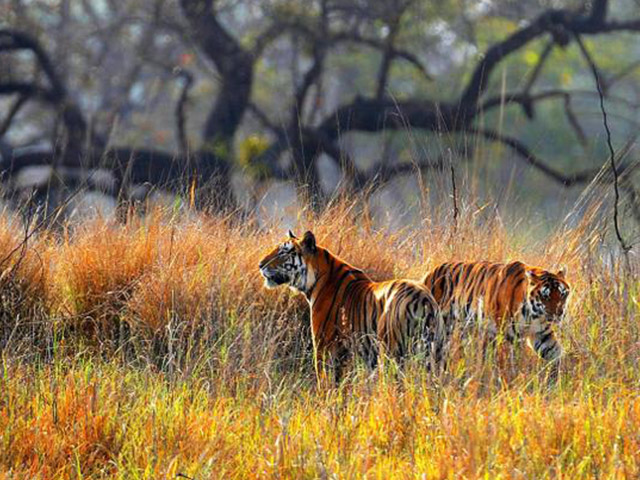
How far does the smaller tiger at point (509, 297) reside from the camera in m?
5.38

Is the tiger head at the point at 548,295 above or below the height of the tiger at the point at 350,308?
above

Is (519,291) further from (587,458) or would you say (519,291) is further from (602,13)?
(602,13)

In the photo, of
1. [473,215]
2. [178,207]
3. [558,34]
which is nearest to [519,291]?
[473,215]

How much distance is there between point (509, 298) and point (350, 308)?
2.52 feet

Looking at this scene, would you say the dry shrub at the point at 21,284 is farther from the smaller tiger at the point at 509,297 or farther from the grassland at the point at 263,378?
the smaller tiger at the point at 509,297

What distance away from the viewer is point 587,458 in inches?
157

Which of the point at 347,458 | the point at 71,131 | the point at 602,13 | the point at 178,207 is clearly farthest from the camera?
the point at 71,131

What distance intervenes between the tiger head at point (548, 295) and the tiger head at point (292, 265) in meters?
1.15

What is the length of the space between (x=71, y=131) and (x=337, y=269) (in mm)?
10061

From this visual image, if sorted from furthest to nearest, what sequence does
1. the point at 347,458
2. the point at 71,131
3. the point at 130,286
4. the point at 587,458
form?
1. the point at 71,131
2. the point at 130,286
3. the point at 347,458
4. the point at 587,458

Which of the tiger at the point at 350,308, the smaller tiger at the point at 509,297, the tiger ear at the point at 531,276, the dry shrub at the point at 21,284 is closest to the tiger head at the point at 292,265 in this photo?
the tiger at the point at 350,308

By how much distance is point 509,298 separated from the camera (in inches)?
221

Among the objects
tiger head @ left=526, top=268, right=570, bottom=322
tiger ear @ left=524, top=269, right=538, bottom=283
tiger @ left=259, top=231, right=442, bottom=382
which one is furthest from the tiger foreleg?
tiger @ left=259, top=231, right=442, bottom=382

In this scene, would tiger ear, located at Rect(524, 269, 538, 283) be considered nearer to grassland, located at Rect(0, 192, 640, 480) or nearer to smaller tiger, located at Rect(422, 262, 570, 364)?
smaller tiger, located at Rect(422, 262, 570, 364)
